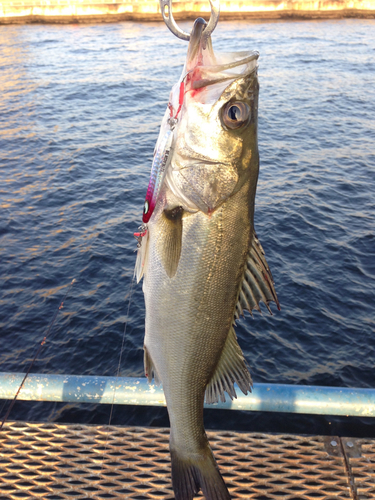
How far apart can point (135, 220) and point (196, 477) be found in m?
13.0

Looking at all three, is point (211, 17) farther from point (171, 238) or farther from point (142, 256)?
point (142, 256)

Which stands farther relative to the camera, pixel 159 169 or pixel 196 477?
pixel 196 477

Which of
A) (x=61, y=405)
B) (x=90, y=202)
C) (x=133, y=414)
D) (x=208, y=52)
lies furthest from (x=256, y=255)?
(x=90, y=202)

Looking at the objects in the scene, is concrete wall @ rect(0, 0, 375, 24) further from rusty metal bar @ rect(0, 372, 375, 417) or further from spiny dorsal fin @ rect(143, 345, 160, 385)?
spiny dorsal fin @ rect(143, 345, 160, 385)

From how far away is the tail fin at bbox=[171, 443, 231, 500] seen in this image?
307cm

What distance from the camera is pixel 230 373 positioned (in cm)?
311

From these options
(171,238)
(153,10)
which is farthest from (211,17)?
(153,10)

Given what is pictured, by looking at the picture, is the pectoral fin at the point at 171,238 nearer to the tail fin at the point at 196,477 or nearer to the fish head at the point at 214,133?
the fish head at the point at 214,133

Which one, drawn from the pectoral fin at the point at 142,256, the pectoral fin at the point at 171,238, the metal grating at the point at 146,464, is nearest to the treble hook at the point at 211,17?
the pectoral fin at the point at 171,238

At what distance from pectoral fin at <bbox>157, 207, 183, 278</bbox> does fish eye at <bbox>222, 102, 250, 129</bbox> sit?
0.66 m

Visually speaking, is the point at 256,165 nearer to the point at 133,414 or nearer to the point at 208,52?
the point at 208,52

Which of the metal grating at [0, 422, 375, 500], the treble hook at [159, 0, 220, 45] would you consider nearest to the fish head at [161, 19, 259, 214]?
the treble hook at [159, 0, 220, 45]

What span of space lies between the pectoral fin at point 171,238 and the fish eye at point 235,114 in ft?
2.17

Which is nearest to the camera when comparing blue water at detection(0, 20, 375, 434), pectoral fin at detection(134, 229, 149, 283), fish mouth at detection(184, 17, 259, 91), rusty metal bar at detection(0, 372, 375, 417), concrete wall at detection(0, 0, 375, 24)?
fish mouth at detection(184, 17, 259, 91)
